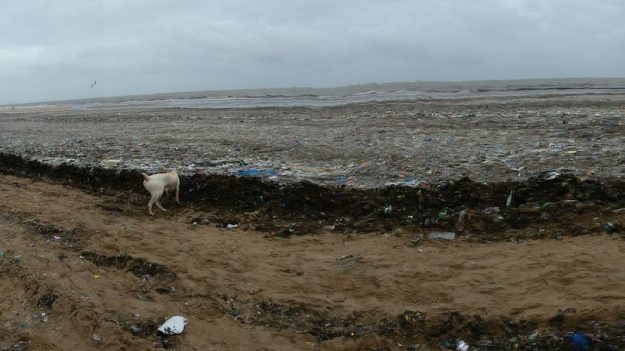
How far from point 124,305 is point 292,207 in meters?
3.49

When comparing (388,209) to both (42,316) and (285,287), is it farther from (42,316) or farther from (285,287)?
(42,316)

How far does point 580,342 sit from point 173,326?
3582mm

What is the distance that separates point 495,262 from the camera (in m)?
5.67

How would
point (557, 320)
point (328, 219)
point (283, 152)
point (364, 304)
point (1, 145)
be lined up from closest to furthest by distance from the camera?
point (557, 320), point (364, 304), point (328, 219), point (283, 152), point (1, 145)

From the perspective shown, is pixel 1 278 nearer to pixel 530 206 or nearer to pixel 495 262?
pixel 495 262

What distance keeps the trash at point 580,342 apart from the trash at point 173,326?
11.3 ft

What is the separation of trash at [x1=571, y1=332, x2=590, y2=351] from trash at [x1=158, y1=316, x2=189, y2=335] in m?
3.44

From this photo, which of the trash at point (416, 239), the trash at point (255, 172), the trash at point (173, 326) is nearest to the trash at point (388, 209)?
the trash at point (416, 239)

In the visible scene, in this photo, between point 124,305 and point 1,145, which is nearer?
point 124,305

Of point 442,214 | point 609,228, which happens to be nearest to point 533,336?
point 609,228

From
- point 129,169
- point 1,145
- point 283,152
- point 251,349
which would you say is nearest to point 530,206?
point 251,349

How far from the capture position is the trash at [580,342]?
12.6 feet

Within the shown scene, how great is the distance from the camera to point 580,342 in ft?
12.8

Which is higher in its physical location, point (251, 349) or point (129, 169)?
point (129, 169)
